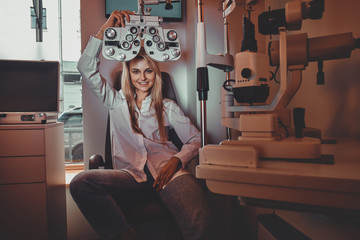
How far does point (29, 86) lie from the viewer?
151 cm

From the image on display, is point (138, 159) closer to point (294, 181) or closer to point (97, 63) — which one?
point (97, 63)

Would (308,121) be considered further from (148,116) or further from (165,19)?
(165,19)

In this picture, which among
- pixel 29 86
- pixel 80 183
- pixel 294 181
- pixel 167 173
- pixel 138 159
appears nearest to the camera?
pixel 294 181

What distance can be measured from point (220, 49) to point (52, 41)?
54.0 inches

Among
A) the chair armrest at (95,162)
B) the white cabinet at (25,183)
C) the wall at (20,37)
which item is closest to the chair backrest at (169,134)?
the chair armrest at (95,162)

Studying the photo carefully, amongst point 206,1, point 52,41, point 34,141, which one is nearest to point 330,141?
point 206,1

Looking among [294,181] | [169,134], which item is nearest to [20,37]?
[169,134]

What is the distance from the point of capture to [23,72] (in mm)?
1516

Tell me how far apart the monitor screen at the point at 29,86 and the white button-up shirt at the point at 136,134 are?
9.7 inches

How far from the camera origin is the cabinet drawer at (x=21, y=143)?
130 centimetres

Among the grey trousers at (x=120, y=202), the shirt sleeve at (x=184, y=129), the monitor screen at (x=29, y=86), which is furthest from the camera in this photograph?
the monitor screen at (x=29, y=86)

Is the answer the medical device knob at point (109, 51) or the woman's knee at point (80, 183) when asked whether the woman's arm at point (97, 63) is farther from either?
the woman's knee at point (80, 183)

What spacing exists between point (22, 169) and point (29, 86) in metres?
0.51

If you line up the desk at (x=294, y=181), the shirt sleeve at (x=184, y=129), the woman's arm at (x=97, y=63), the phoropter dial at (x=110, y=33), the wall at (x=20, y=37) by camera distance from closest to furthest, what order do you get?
the desk at (x=294, y=181) → the phoropter dial at (x=110, y=33) → the woman's arm at (x=97, y=63) → the shirt sleeve at (x=184, y=129) → the wall at (x=20, y=37)
